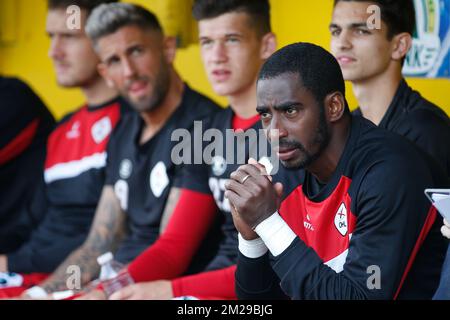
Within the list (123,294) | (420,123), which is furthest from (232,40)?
(123,294)

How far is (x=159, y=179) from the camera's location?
10.7 ft

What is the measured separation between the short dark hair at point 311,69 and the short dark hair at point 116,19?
4.50 ft

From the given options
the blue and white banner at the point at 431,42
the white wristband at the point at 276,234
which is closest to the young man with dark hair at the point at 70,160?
the blue and white banner at the point at 431,42

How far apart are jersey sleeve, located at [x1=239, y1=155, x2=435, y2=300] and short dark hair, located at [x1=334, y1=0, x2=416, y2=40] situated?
28.9 inches

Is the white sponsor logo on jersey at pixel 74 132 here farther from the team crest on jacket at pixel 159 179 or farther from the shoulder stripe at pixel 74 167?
the team crest on jacket at pixel 159 179

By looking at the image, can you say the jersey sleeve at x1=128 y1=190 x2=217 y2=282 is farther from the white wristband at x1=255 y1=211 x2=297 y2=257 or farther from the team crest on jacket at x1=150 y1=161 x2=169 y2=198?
the white wristband at x1=255 y1=211 x2=297 y2=257

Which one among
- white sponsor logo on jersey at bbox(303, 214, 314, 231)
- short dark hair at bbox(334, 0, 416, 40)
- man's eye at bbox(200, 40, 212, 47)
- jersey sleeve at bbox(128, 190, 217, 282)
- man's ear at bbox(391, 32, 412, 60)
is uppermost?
short dark hair at bbox(334, 0, 416, 40)

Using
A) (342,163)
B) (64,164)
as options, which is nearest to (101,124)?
(64,164)

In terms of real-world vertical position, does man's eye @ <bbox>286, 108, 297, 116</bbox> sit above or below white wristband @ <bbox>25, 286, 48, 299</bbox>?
above

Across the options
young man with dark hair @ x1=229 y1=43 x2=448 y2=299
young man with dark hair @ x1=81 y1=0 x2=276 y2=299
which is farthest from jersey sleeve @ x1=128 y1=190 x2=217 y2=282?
young man with dark hair @ x1=229 y1=43 x2=448 y2=299

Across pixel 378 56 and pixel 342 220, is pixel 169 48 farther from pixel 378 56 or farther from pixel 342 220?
pixel 342 220

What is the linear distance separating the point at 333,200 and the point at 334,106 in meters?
0.23

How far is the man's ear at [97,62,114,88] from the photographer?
3.51 m
